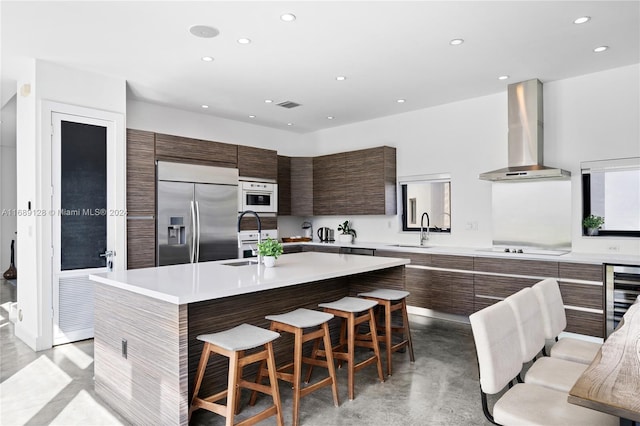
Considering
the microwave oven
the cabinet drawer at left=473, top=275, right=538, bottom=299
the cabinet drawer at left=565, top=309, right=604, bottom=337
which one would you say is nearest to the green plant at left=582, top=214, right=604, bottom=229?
the cabinet drawer at left=473, top=275, right=538, bottom=299

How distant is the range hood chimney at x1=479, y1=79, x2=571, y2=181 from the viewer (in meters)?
4.27

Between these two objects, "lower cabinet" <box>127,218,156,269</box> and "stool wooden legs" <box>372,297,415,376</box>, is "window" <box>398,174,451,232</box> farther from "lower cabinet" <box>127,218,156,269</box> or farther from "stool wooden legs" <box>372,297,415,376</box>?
"lower cabinet" <box>127,218,156,269</box>

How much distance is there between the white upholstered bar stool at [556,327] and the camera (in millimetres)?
2280

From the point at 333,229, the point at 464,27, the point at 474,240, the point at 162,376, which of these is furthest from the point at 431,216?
the point at 162,376

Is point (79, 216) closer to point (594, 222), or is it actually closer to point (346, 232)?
point (346, 232)

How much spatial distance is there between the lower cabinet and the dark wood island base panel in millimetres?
1722

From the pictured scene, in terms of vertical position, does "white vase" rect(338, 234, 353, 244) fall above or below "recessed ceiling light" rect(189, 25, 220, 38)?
below

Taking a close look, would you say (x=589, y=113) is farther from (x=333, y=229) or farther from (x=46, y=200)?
(x=46, y=200)

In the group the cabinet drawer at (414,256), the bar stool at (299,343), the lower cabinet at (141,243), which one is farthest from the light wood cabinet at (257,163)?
the bar stool at (299,343)

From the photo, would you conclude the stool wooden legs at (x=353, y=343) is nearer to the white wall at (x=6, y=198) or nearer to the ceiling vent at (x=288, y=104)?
the ceiling vent at (x=288, y=104)

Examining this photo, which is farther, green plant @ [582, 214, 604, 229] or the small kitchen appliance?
the small kitchen appliance

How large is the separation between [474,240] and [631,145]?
6.12 ft

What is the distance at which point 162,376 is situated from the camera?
2.17 metres

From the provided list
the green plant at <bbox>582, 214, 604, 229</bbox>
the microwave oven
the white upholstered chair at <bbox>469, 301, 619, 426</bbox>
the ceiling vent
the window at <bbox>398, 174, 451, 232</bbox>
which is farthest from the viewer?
the microwave oven
